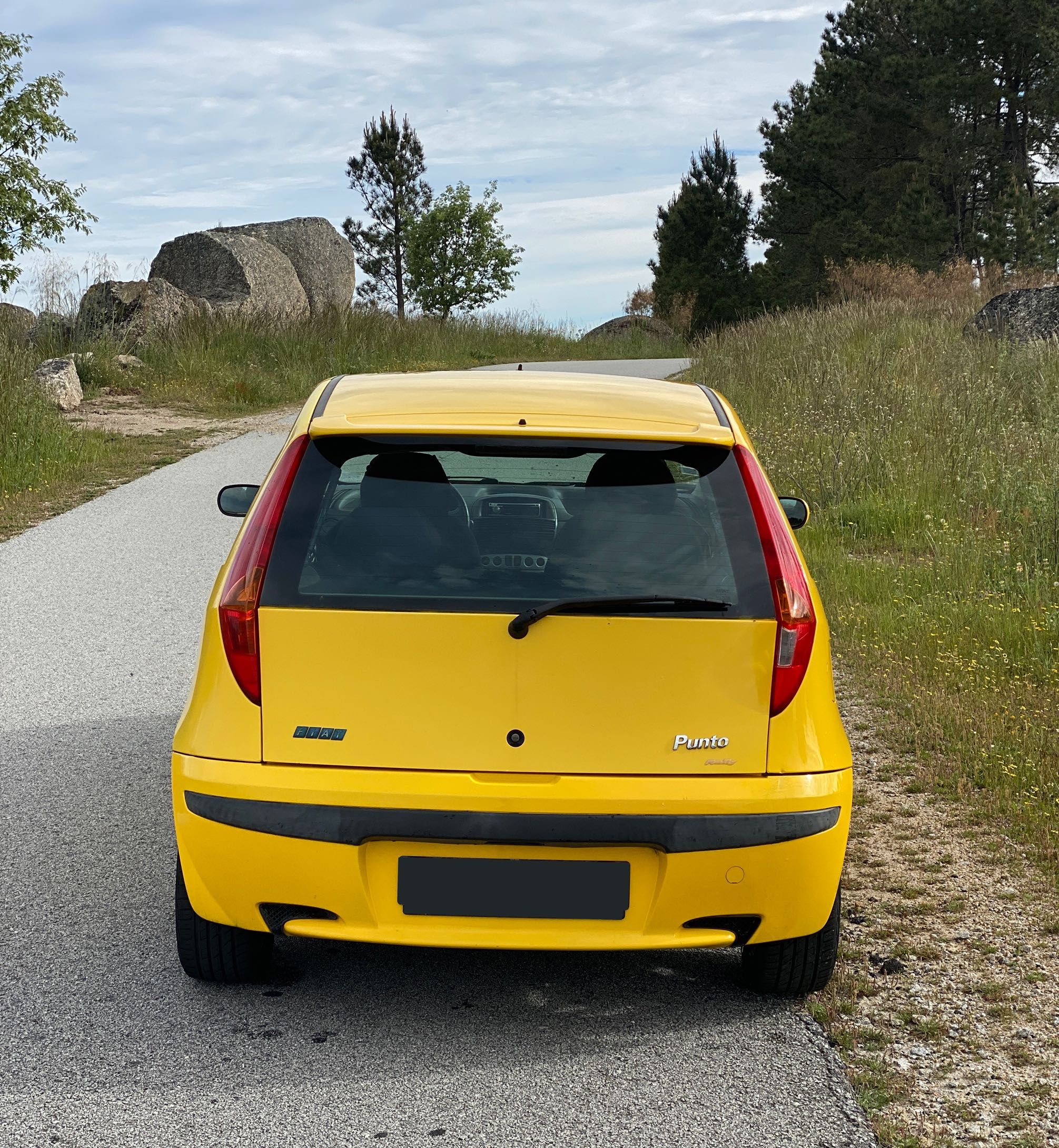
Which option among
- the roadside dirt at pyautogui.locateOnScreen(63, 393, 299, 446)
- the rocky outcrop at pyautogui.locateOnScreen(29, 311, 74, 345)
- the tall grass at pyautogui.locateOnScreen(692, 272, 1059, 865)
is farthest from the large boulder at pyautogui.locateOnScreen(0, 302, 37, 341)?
the tall grass at pyautogui.locateOnScreen(692, 272, 1059, 865)

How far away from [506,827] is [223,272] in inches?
1097

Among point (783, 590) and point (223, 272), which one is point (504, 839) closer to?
point (783, 590)

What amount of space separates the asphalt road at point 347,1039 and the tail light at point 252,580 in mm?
864

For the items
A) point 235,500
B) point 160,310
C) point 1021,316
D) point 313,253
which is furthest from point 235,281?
point 235,500

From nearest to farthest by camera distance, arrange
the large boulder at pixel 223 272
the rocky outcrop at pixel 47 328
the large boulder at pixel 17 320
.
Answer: the large boulder at pixel 17 320 < the rocky outcrop at pixel 47 328 < the large boulder at pixel 223 272

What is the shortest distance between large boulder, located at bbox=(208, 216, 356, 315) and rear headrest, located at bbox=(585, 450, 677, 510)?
30.4 meters

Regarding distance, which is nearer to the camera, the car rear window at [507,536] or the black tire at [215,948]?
the car rear window at [507,536]

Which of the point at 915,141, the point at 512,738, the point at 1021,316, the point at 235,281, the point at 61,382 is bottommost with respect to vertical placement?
the point at 512,738

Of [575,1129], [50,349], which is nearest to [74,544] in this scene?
[575,1129]

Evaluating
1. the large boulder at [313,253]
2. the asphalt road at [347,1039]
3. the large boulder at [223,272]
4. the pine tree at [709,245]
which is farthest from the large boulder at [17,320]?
the pine tree at [709,245]

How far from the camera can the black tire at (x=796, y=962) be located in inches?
133

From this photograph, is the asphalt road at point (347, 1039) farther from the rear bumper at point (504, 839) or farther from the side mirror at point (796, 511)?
the side mirror at point (796, 511)

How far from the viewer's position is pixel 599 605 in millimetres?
3051

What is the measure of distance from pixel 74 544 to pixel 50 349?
42.5 feet
